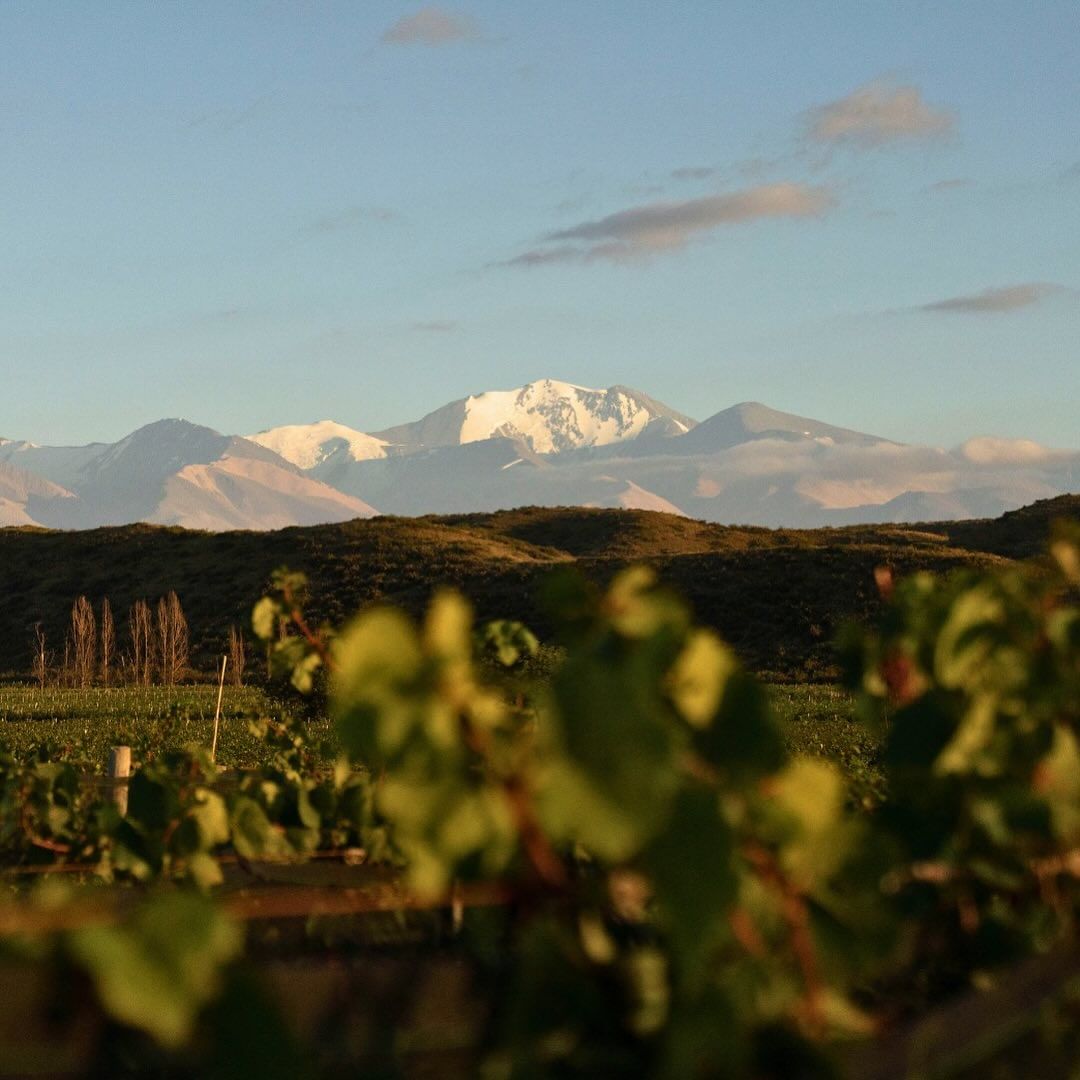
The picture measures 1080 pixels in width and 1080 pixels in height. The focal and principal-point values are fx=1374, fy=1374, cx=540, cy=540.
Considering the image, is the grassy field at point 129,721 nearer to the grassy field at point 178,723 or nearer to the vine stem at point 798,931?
the grassy field at point 178,723

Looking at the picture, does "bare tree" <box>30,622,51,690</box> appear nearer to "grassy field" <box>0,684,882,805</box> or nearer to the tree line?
the tree line

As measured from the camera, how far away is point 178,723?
20.1 metres

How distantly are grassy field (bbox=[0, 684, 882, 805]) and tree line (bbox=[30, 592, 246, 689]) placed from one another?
3194mm

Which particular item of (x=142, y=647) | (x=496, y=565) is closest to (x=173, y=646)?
(x=142, y=647)

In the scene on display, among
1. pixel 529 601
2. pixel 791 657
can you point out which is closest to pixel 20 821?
pixel 791 657

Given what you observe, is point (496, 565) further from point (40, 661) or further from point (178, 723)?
point (178, 723)

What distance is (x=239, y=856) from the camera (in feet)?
11.5

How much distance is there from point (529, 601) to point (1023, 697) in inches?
1584

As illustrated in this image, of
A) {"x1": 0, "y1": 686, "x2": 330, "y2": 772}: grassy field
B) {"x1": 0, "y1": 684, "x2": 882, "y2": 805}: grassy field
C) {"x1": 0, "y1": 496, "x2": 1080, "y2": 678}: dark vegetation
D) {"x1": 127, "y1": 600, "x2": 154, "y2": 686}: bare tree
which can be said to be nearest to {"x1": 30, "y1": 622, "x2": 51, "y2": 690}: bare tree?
{"x1": 0, "y1": 496, "x2": 1080, "y2": 678}: dark vegetation

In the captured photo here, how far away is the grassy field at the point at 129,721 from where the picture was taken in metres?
15.7

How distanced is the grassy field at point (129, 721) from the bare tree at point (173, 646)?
2.47m

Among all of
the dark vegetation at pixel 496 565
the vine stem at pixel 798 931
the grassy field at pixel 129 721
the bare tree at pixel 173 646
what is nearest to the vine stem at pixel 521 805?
the vine stem at pixel 798 931

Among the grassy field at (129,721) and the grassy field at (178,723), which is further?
the grassy field at (129,721)

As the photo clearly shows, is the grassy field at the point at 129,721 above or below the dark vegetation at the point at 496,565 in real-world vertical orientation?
below
